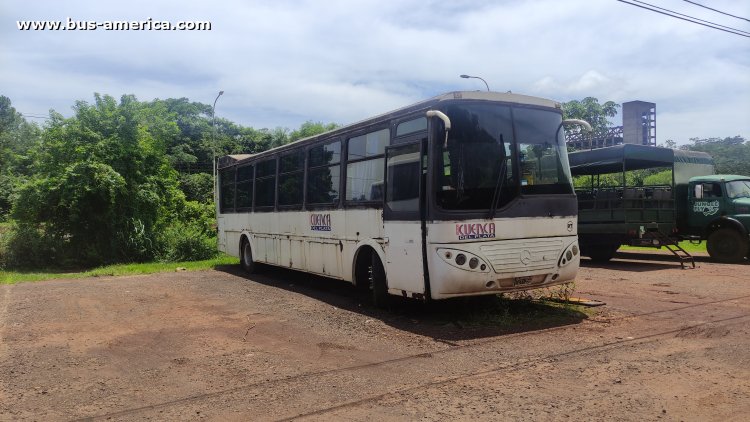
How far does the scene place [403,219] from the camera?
303 inches

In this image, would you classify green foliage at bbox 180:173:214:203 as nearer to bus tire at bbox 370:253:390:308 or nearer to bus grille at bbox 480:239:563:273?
bus tire at bbox 370:253:390:308

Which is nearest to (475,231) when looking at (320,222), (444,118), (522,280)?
(522,280)

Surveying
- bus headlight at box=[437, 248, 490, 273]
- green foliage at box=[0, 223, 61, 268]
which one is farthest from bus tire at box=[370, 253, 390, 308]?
green foliage at box=[0, 223, 61, 268]

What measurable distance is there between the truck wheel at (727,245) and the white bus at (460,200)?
10077 millimetres

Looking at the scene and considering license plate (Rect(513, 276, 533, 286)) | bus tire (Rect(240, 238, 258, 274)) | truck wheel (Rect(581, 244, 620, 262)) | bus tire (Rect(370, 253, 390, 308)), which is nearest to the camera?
license plate (Rect(513, 276, 533, 286))

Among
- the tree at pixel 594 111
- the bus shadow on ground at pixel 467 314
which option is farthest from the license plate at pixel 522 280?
the tree at pixel 594 111

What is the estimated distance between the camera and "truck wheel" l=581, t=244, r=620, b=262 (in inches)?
631

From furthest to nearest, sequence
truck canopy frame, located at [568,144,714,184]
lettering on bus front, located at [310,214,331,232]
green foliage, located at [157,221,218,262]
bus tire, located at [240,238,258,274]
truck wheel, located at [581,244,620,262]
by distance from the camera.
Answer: green foliage, located at [157,221,218,262] < truck wheel, located at [581,244,620,262] < truck canopy frame, located at [568,144,714,184] < bus tire, located at [240,238,258,274] < lettering on bus front, located at [310,214,331,232]

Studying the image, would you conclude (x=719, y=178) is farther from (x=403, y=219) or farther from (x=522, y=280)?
(x=403, y=219)

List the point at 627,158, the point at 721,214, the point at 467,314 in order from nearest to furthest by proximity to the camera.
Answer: the point at 467,314, the point at 627,158, the point at 721,214

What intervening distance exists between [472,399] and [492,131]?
155 inches

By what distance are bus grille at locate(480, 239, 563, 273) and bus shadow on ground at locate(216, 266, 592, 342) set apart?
780mm

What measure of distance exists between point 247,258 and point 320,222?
5.70m

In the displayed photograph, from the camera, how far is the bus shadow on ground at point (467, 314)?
7215 mm
